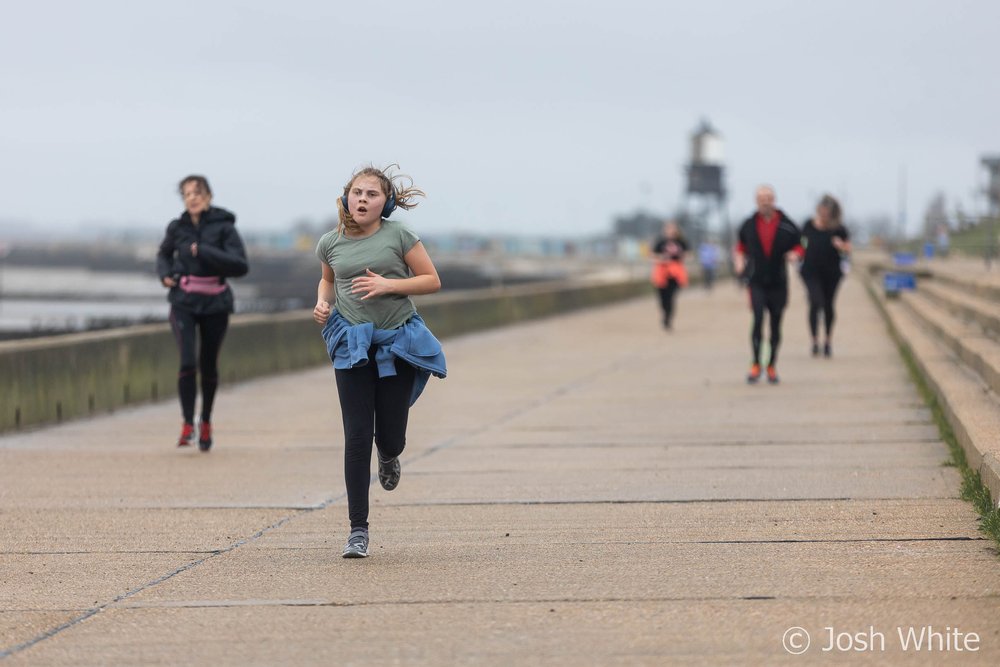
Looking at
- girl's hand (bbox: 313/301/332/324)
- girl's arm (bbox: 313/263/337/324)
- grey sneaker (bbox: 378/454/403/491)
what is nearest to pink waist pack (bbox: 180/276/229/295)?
girl's arm (bbox: 313/263/337/324)

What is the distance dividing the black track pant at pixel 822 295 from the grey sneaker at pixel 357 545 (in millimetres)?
12863

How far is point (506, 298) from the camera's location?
104 feet

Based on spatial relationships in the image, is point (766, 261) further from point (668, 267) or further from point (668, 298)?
point (668, 298)

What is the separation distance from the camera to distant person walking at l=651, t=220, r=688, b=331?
2733cm

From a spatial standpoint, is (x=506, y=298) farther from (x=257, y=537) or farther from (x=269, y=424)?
(x=257, y=537)

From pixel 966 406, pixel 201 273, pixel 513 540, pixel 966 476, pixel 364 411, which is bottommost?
pixel 513 540

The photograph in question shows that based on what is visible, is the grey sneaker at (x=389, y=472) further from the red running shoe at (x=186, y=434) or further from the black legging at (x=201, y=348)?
the red running shoe at (x=186, y=434)

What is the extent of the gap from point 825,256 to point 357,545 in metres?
13.0

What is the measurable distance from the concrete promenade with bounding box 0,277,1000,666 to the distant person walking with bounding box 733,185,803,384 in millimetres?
1547

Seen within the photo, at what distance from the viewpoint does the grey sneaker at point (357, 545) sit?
287 inches

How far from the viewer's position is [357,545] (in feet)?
23.9

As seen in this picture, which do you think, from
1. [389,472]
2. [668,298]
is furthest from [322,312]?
[668,298]

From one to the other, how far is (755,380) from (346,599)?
10568mm

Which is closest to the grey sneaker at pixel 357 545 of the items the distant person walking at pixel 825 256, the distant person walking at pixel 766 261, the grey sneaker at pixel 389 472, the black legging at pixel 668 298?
the grey sneaker at pixel 389 472
